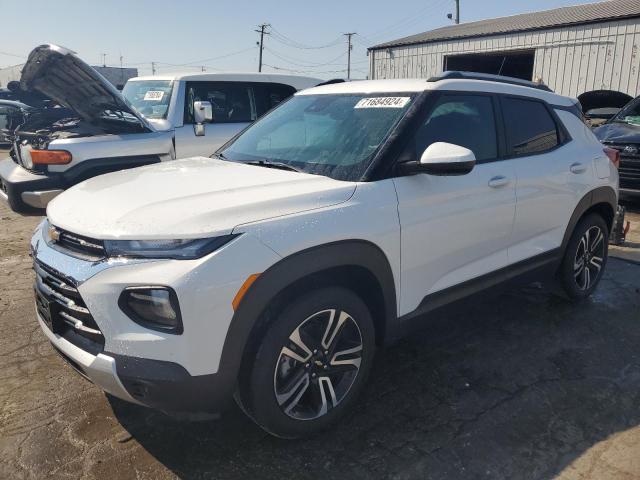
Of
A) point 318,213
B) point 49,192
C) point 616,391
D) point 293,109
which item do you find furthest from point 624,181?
point 49,192

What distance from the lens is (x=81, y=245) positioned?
226 centimetres

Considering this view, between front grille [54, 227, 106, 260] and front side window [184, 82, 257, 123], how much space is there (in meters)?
4.05

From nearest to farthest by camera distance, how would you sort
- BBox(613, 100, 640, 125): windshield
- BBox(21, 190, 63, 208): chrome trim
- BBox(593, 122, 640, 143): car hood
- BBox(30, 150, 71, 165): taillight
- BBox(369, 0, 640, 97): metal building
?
BBox(21, 190, 63, 208): chrome trim → BBox(30, 150, 71, 165): taillight → BBox(593, 122, 640, 143): car hood → BBox(613, 100, 640, 125): windshield → BBox(369, 0, 640, 97): metal building

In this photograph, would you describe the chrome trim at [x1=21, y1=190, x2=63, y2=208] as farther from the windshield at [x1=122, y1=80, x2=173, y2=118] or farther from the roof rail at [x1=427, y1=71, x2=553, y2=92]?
the roof rail at [x1=427, y1=71, x2=553, y2=92]

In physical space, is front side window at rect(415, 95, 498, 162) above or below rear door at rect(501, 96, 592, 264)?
above

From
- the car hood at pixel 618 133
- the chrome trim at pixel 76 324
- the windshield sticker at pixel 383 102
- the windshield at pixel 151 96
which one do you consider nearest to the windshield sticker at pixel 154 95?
the windshield at pixel 151 96

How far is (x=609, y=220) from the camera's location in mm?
4473

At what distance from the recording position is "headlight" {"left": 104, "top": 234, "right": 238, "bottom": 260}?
6.72 feet

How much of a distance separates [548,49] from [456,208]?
15020mm

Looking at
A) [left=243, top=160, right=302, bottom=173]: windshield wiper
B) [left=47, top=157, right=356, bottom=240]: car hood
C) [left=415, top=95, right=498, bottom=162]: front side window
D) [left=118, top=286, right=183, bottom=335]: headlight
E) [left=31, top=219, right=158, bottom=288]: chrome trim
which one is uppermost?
[left=415, top=95, right=498, bottom=162]: front side window

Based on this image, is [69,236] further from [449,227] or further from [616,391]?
[616,391]

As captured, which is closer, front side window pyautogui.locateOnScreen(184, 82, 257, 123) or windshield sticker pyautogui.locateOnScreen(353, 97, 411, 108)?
windshield sticker pyautogui.locateOnScreen(353, 97, 411, 108)

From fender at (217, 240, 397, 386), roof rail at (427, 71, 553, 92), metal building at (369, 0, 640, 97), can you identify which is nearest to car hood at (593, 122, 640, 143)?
roof rail at (427, 71, 553, 92)

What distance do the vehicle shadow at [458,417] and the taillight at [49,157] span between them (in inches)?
111
